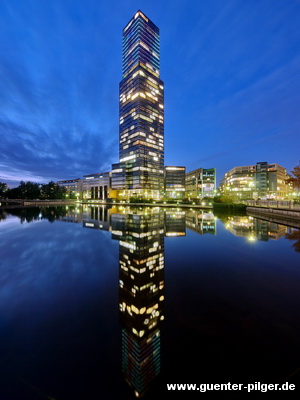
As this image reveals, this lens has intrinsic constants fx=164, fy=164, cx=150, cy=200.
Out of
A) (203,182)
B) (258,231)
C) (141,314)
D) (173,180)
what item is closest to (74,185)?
(173,180)

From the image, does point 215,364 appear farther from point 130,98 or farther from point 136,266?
point 130,98

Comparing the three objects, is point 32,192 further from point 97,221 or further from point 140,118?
point 97,221

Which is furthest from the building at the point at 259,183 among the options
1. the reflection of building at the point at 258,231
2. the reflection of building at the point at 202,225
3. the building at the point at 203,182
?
the reflection of building at the point at 258,231

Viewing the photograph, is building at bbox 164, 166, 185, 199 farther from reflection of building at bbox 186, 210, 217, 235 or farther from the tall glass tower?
reflection of building at bbox 186, 210, 217, 235

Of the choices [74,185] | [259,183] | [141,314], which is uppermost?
[74,185]

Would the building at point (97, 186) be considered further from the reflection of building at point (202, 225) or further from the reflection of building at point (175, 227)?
the reflection of building at point (202, 225)

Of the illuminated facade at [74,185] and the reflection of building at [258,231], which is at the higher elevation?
the illuminated facade at [74,185]

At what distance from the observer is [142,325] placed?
3.56m

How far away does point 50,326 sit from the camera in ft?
11.3

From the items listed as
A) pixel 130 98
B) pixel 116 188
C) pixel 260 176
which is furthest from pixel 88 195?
pixel 260 176

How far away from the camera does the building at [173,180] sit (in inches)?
5920

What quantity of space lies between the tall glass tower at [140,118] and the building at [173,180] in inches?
955

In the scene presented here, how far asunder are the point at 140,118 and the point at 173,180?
2404 inches

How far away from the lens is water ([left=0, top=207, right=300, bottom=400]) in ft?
8.00
